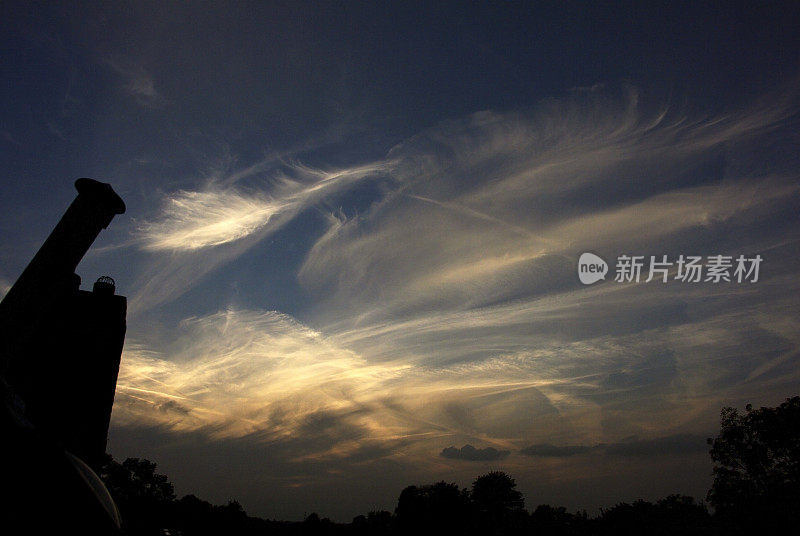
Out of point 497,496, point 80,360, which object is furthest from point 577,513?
point 80,360

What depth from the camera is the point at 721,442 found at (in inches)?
1625

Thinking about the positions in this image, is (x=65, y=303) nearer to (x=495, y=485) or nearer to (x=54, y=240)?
(x=54, y=240)

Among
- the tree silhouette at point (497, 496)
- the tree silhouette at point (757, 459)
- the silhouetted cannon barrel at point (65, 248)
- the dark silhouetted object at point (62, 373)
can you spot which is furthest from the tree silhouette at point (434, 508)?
the silhouetted cannon barrel at point (65, 248)

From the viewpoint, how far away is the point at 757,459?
39.2 m

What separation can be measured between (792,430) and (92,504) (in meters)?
50.9

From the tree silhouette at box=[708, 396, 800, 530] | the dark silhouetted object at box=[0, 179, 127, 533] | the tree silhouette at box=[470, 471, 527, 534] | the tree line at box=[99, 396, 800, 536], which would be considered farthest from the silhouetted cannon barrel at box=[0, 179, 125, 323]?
the tree silhouette at box=[470, 471, 527, 534]

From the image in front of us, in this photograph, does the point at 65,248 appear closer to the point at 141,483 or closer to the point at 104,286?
the point at 104,286

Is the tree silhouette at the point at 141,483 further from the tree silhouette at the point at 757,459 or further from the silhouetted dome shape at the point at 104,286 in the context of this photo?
the tree silhouette at the point at 757,459

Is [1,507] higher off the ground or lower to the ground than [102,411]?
lower

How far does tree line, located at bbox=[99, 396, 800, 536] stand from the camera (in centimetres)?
3312

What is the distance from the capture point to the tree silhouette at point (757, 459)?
116ft

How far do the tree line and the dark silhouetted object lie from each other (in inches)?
208

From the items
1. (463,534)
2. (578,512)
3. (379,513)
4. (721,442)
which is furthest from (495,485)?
(721,442)

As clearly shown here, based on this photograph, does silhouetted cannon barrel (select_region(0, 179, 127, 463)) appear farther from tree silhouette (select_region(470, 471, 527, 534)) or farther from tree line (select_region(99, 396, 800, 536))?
tree silhouette (select_region(470, 471, 527, 534))
